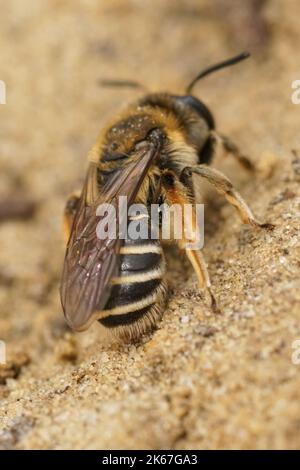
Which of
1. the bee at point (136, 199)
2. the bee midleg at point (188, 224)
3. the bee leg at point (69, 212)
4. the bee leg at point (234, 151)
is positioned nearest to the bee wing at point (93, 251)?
the bee at point (136, 199)

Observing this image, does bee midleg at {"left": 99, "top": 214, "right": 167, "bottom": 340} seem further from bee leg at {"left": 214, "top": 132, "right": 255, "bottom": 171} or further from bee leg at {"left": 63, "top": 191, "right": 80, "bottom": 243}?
bee leg at {"left": 214, "top": 132, "right": 255, "bottom": 171}

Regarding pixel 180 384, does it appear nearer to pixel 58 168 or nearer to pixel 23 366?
pixel 23 366

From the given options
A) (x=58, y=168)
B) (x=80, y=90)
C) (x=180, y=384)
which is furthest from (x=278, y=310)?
(x=80, y=90)

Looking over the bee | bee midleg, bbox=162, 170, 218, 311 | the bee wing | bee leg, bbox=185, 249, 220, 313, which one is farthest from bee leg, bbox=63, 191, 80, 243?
bee leg, bbox=185, 249, 220, 313

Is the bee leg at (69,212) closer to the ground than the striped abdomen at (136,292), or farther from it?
farther from it

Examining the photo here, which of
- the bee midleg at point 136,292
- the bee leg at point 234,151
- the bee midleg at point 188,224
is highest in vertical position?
the bee leg at point 234,151

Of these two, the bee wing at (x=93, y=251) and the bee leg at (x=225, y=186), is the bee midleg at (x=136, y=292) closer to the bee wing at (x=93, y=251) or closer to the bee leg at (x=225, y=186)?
the bee wing at (x=93, y=251)
